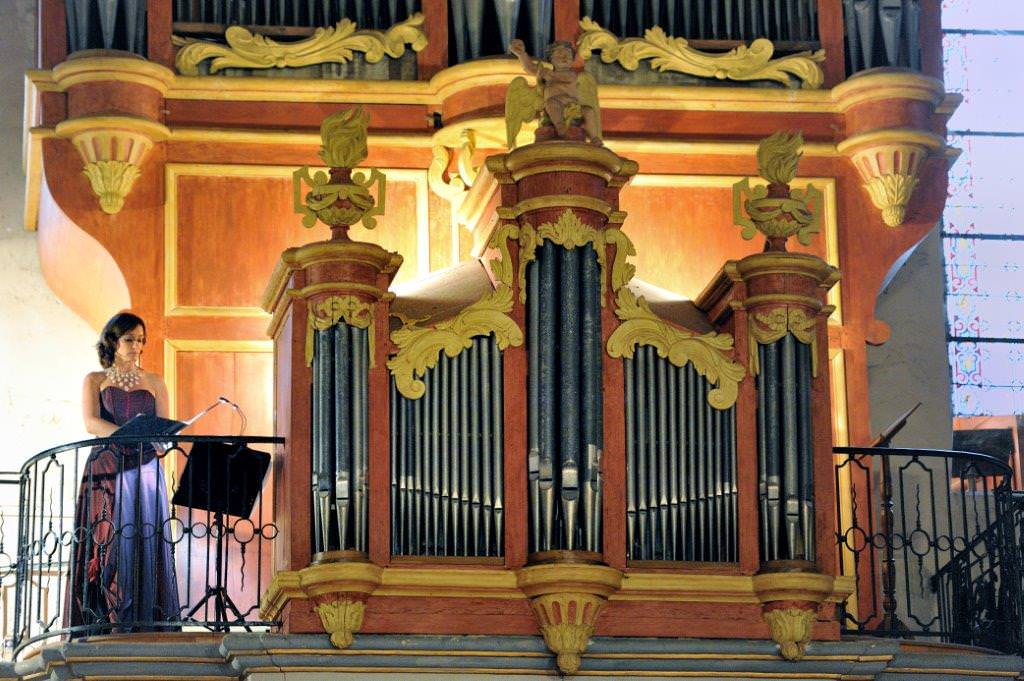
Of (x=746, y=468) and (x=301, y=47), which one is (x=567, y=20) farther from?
(x=746, y=468)

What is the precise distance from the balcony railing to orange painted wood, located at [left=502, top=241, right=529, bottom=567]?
357 centimetres

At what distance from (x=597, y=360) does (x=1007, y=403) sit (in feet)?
19.6

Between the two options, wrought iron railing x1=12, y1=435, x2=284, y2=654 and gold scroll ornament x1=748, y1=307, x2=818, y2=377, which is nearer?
wrought iron railing x1=12, y1=435, x2=284, y2=654

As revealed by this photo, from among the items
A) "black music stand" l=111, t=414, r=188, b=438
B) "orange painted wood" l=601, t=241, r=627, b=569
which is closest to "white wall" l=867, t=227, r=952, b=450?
"orange painted wood" l=601, t=241, r=627, b=569

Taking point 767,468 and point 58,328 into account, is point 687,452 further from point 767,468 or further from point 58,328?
point 58,328

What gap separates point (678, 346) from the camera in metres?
14.9

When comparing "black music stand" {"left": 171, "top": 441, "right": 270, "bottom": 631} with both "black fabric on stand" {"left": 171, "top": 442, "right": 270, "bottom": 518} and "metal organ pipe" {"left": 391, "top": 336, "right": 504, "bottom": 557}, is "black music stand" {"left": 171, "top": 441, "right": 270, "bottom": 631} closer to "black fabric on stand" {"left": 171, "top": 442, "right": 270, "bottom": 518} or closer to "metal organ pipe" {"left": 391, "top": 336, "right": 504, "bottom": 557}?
"black fabric on stand" {"left": 171, "top": 442, "right": 270, "bottom": 518}

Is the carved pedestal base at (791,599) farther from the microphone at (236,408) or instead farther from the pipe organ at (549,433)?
the microphone at (236,408)

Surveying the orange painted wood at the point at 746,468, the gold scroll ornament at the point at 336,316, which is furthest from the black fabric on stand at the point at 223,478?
the orange painted wood at the point at 746,468

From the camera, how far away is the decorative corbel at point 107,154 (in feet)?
56.4

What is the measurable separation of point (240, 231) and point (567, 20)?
269 centimetres

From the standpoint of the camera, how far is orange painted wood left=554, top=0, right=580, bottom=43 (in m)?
18.0

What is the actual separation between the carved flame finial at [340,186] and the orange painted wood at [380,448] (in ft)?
1.70

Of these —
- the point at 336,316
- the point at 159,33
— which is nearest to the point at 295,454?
the point at 336,316
